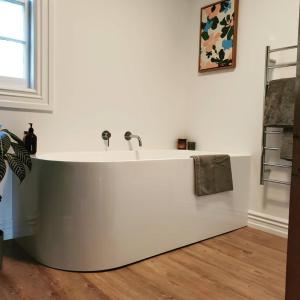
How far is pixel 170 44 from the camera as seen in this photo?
3.06 metres

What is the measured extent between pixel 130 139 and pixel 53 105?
0.78 meters

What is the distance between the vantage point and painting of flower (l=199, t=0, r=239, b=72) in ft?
9.00

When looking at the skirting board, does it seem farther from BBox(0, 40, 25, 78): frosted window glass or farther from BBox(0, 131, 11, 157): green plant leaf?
BBox(0, 40, 25, 78): frosted window glass

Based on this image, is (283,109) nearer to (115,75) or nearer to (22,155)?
(115,75)

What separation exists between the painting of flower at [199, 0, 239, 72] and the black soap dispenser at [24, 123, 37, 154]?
1.79 metres

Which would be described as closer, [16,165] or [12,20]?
[16,165]

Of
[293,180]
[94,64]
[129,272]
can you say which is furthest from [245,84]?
[293,180]

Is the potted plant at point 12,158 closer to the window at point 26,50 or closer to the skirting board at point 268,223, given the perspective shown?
the window at point 26,50

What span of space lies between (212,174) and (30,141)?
A: 1342 millimetres

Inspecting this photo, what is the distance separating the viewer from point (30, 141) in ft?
6.86

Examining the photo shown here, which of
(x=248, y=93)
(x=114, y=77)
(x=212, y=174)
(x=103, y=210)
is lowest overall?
(x=103, y=210)

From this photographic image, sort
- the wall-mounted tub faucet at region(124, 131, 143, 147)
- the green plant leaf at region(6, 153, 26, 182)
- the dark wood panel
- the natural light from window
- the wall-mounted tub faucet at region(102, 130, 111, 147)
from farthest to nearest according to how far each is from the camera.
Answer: the wall-mounted tub faucet at region(124, 131, 143, 147) → the wall-mounted tub faucet at region(102, 130, 111, 147) → the natural light from window → the green plant leaf at region(6, 153, 26, 182) → the dark wood panel

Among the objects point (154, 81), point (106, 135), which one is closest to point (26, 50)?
point (106, 135)

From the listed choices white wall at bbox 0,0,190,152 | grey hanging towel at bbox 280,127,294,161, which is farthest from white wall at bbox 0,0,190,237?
grey hanging towel at bbox 280,127,294,161
